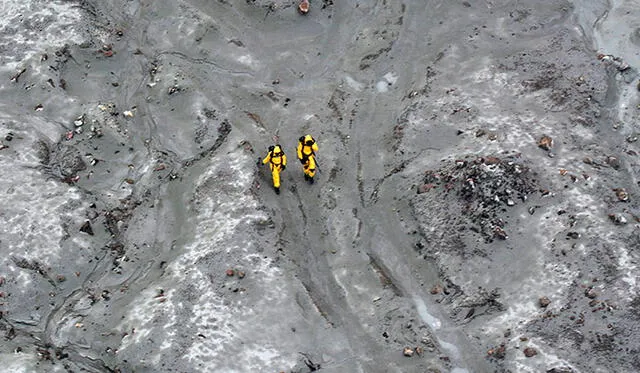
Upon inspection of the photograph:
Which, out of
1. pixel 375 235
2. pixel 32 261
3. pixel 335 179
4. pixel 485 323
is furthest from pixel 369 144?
pixel 32 261

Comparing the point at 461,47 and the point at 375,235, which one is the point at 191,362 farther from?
the point at 461,47

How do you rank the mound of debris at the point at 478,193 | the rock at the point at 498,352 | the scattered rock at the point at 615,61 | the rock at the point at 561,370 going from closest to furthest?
1. the rock at the point at 561,370
2. the rock at the point at 498,352
3. the mound of debris at the point at 478,193
4. the scattered rock at the point at 615,61

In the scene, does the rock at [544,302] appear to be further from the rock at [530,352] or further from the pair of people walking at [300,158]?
the pair of people walking at [300,158]

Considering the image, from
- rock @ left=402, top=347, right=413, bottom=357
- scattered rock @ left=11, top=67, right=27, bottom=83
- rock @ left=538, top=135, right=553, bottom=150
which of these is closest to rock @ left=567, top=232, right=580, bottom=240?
rock @ left=538, top=135, right=553, bottom=150

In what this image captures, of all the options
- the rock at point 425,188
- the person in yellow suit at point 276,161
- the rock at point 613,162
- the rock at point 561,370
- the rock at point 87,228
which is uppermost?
the rock at point 613,162

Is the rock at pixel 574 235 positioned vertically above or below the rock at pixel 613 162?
below

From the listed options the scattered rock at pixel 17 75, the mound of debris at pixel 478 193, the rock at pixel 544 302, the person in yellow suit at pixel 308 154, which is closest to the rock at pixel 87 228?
the person in yellow suit at pixel 308 154

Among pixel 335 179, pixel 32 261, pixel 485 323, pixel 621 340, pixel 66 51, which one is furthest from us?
pixel 66 51
